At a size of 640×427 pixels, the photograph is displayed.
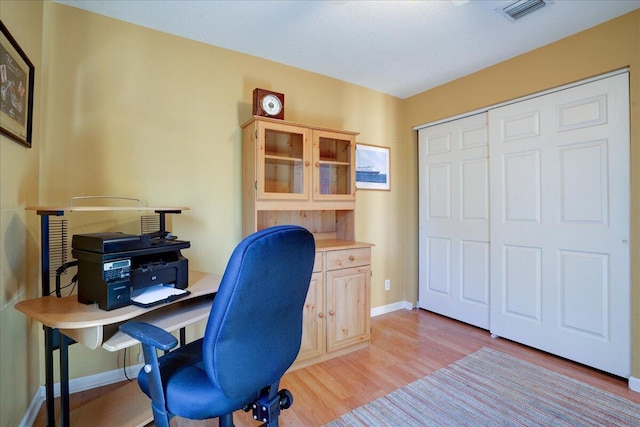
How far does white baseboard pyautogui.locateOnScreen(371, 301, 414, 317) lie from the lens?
10.6 ft

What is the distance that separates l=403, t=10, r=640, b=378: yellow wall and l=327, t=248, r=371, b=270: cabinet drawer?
1.74m

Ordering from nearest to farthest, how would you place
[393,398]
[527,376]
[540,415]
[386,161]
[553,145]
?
[540,415] < [393,398] < [527,376] < [553,145] < [386,161]

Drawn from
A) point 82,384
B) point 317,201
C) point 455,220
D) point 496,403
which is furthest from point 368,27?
point 82,384

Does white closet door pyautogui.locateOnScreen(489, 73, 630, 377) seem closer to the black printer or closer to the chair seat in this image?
the chair seat

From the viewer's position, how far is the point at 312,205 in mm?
2396

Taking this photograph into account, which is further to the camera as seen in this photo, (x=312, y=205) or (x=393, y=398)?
(x=312, y=205)

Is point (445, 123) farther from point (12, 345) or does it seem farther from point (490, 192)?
point (12, 345)

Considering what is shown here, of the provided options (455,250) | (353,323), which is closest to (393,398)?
(353,323)

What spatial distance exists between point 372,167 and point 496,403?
2.24m

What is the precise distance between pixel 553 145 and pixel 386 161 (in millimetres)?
1484

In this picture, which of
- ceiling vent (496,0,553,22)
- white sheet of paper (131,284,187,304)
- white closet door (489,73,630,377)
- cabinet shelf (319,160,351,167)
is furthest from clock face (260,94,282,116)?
white closet door (489,73,630,377)

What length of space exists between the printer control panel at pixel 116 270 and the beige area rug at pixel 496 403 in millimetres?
1321

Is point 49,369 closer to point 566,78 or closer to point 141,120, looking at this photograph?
point 141,120

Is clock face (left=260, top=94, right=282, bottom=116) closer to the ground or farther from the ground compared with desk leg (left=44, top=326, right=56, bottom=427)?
farther from the ground
